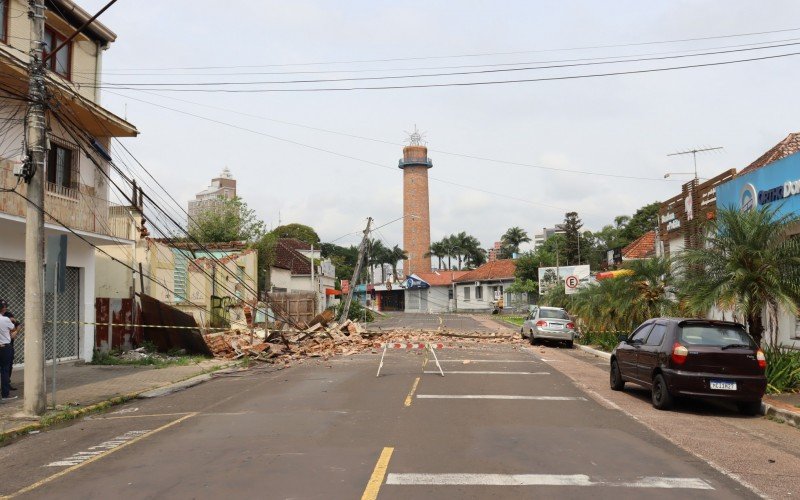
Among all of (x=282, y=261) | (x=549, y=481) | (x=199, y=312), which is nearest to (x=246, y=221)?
(x=282, y=261)

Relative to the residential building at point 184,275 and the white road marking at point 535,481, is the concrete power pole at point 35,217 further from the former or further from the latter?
the residential building at point 184,275

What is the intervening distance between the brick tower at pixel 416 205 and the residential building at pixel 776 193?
6597 centimetres

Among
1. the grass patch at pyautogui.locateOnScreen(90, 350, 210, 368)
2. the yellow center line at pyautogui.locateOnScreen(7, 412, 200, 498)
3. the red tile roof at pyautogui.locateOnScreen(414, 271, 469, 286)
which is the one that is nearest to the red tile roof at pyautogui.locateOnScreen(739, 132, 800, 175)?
the grass patch at pyautogui.locateOnScreen(90, 350, 210, 368)

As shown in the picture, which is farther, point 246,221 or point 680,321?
point 246,221

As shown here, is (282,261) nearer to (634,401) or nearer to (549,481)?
(634,401)

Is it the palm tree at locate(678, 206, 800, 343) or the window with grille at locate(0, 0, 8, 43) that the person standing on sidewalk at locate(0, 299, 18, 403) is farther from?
the palm tree at locate(678, 206, 800, 343)

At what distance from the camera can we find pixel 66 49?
63.9 feet

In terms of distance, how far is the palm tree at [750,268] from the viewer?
1314cm

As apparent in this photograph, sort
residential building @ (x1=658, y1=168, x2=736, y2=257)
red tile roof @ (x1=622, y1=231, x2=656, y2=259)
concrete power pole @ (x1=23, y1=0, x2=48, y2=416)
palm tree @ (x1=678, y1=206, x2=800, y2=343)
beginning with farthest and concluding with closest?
red tile roof @ (x1=622, y1=231, x2=656, y2=259), residential building @ (x1=658, y1=168, x2=736, y2=257), palm tree @ (x1=678, y1=206, x2=800, y2=343), concrete power pole @ (x1=23, y1=0, x2=48, y2=416)

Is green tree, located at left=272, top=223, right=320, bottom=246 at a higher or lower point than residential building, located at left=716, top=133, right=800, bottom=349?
higher

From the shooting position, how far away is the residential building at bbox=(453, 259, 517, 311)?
7831 centimetres

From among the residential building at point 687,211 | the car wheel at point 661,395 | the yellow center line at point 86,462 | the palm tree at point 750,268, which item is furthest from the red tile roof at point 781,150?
the yellow center line at point 86,462

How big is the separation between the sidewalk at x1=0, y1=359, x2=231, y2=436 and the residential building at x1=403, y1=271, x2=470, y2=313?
6857 cm

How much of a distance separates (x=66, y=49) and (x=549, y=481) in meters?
18.6
